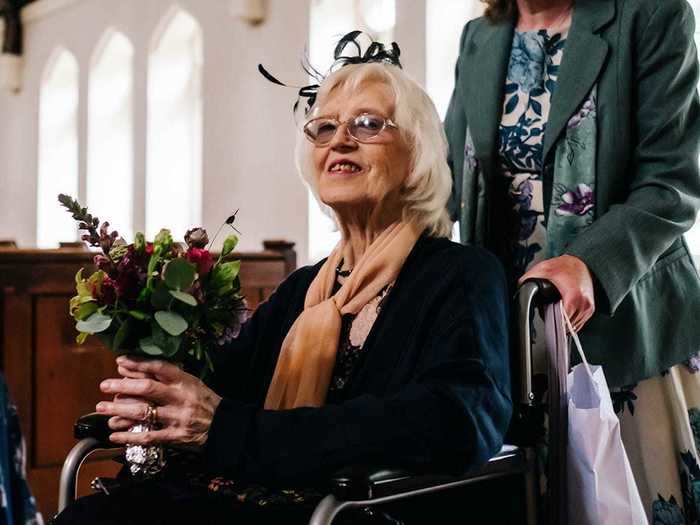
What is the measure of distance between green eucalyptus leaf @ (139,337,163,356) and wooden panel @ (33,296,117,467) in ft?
11.4

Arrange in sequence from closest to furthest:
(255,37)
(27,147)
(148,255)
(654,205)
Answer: (148,255) < (654,205) < (255,37) < (27,147)

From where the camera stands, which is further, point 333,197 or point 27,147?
point 27,147

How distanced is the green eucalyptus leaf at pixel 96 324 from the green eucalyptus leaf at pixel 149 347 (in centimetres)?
7

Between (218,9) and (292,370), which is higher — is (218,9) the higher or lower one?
the higher one

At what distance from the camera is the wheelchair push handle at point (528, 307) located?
1893 millimetres

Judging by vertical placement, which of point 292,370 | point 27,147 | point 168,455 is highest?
point 27,147

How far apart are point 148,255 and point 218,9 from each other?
724 cm

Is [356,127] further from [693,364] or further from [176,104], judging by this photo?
[176,104]

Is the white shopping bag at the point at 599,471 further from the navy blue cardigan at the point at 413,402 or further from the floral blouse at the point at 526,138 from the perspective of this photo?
the floral blouse at the point at 526,138

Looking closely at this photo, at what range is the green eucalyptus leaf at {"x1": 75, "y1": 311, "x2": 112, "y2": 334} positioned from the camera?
66.9 inches

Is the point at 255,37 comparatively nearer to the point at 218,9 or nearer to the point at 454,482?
the point at 218,9

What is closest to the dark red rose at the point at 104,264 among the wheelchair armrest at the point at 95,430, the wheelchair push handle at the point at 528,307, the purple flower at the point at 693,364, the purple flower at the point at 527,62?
the wheelchair armrest at the point at 95,430

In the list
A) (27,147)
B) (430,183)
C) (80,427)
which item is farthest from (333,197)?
(27,147)

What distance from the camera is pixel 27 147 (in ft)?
42.5
